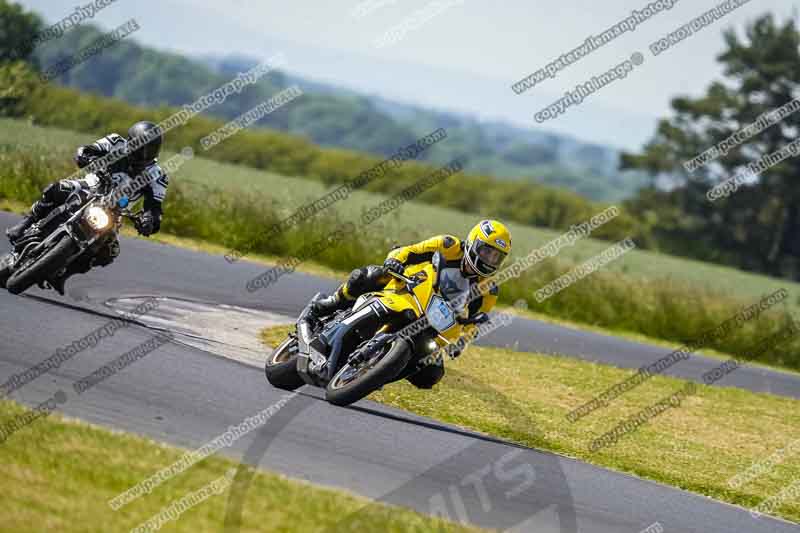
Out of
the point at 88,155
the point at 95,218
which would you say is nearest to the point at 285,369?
the point at 95,218

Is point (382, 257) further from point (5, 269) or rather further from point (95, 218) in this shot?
point (95, 218)

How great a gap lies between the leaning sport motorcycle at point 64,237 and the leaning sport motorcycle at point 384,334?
258cm

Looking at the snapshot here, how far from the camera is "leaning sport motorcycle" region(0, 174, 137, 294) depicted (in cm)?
1090

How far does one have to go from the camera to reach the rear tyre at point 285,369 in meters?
10.2

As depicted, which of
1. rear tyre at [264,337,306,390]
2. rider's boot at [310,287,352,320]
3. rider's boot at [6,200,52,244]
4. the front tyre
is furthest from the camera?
rider's boot at [6,200,52,244]

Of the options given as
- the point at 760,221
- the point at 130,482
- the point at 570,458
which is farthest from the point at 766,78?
the point at 130,482

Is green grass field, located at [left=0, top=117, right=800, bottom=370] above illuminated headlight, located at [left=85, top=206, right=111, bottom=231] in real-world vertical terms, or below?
below

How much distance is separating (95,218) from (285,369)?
2571mm

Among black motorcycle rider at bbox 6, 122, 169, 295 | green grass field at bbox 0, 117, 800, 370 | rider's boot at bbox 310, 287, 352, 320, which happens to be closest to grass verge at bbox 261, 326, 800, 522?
rider's boot at bbox 310, 287, 352, 320

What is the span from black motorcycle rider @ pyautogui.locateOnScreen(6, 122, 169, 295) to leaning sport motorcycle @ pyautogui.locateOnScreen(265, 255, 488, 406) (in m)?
2.64

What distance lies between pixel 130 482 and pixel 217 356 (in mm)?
4414

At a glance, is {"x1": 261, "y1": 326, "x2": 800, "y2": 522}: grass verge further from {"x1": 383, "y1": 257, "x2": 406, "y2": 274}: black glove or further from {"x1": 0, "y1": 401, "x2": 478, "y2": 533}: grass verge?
{"x1": 0, "y1": 401, "x2": 478, "y2": 533}: grass verge

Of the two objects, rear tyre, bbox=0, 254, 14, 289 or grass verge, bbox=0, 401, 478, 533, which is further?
rear tyre, bbox=0, 254, 14, 289

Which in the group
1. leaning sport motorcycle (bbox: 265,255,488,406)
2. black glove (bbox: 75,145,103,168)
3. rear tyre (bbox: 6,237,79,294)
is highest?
black glove (bbox: 75,145,103,168)
